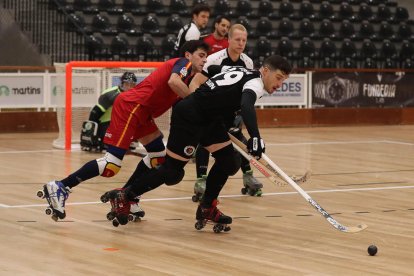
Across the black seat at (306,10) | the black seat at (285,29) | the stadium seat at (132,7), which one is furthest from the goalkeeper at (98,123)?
the black seat at (306,10)

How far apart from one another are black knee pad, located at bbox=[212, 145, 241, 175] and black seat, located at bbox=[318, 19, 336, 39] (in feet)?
51.2

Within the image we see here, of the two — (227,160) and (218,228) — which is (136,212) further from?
(227,160)

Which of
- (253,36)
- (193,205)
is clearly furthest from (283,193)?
(253,36)

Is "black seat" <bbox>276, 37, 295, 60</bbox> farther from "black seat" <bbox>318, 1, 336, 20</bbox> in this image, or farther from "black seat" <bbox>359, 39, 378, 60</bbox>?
"black seat" <bbox>318, 1, 336, 20</bbox>

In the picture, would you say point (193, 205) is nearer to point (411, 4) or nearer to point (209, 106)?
point (209, 106)

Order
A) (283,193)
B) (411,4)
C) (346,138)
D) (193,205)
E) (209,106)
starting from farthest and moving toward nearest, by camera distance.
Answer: (411,4) → (346,138) → (283,193) → (193,205) → (209,106)

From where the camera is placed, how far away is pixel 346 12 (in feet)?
78.9

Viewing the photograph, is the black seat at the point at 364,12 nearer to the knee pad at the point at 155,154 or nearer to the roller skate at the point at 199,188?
the roller skate at the point at 199,188

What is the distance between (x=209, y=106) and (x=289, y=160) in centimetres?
604

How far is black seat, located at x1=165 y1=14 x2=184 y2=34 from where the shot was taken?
816 inches

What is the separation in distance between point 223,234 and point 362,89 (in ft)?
42.3

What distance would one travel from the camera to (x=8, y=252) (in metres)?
6.78

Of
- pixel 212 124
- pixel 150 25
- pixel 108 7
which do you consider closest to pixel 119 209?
pixel 212 124

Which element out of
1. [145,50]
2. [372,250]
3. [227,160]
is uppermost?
[227,160]
